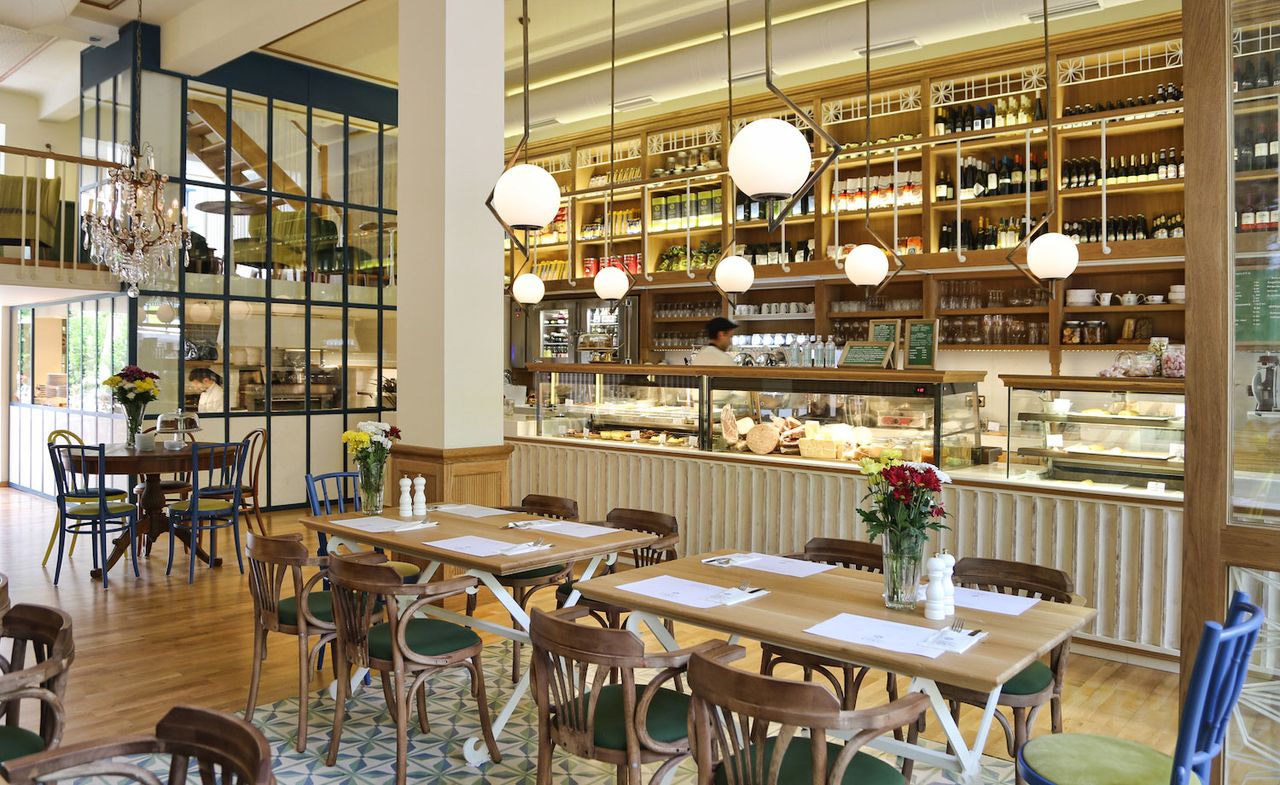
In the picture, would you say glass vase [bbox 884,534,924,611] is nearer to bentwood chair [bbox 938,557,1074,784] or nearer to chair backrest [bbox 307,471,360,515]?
bentwood chair [bbox 938,557,1074,784]

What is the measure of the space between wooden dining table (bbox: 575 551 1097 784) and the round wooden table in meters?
4.75

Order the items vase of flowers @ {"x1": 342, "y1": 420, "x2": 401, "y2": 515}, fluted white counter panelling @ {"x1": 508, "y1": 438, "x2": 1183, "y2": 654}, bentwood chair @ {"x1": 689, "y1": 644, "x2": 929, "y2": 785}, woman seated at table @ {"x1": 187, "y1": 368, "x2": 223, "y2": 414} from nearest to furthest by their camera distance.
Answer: bentwood chair @ {"x1": 689, "y1": 644, "x2": 929, "y2": 785}, vase of flowers @ {"x1": 342, "y1": 420, "x2": 401, "y2": 515}, fluted white counter panelling @ {"x1": 508, "y1": 438, "x2": 1183, "y2": 654}, woman seated at table @ {"x1": 187, "y1": 368, "x2": 223, "y2": 414}

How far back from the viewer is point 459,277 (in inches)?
219

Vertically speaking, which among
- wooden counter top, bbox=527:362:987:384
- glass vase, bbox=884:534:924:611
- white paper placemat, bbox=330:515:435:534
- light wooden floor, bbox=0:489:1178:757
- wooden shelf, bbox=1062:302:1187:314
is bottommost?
light wooden floor, bbox=0:489:1178:757

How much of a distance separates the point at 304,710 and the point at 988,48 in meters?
7.02

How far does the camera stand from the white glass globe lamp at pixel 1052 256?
16.4 feet

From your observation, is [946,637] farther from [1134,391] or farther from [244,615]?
[244,615]

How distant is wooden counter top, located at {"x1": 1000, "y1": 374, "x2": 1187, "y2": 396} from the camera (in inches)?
179

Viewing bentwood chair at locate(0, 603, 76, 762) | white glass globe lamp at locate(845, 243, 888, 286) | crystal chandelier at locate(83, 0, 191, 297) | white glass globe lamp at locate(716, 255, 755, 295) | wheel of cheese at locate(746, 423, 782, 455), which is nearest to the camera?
bentwood chair at locate(0, 603, 76, 762)

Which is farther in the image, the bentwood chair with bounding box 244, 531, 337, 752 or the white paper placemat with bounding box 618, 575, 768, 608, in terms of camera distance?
the bentwood chair with bounding box 244, 531, 337, 752

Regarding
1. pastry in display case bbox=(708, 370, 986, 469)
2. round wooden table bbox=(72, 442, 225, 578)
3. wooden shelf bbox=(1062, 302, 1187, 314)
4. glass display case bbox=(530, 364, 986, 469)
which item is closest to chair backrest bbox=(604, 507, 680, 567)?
pastry in display case bbox=(708, 370, 986, 469)

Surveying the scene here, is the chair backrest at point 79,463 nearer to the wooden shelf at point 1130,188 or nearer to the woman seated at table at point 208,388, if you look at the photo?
the woman seated at table at point 208,388

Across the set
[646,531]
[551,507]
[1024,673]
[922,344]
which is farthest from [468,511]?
[922,344]

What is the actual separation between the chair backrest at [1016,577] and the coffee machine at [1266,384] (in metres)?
0.82
